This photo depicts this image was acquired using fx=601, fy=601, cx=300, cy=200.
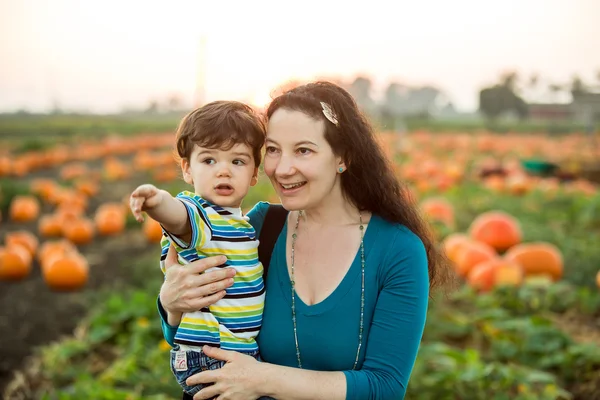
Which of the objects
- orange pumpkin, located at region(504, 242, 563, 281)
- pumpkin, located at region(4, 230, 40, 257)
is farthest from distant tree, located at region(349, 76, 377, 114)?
pumpkin, located at region(4, 230, 40, 257)

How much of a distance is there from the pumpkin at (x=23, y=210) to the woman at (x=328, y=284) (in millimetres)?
7450

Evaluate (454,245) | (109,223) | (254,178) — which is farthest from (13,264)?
(254,178)

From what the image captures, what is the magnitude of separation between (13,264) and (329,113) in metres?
5.23

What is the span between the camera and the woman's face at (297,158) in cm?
191

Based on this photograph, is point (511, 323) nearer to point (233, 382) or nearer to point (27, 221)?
point (233, 382)

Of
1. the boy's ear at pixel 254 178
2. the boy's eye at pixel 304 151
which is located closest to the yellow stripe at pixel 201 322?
the boy's ear at pixel 254 178

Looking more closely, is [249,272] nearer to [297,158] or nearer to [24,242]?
[297,158]

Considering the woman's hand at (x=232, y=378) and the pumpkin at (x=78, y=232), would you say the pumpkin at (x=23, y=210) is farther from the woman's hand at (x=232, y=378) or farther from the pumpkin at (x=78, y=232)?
the woman's hand at (x=232, y=378)

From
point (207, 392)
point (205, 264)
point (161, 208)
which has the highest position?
point (161, 208)

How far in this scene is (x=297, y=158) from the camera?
6.29 feet

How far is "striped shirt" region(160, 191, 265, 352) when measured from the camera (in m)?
1.86

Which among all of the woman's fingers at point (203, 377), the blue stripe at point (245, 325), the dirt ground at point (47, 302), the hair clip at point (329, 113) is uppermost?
the hair clip at point (329, 113)

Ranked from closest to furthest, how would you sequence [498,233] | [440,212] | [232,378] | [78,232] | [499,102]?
1. [232,378]
2. [498,233]
3. [440,212]
4. [78,232]
5. [499,102]

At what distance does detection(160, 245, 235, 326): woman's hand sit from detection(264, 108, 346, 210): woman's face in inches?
12.1
